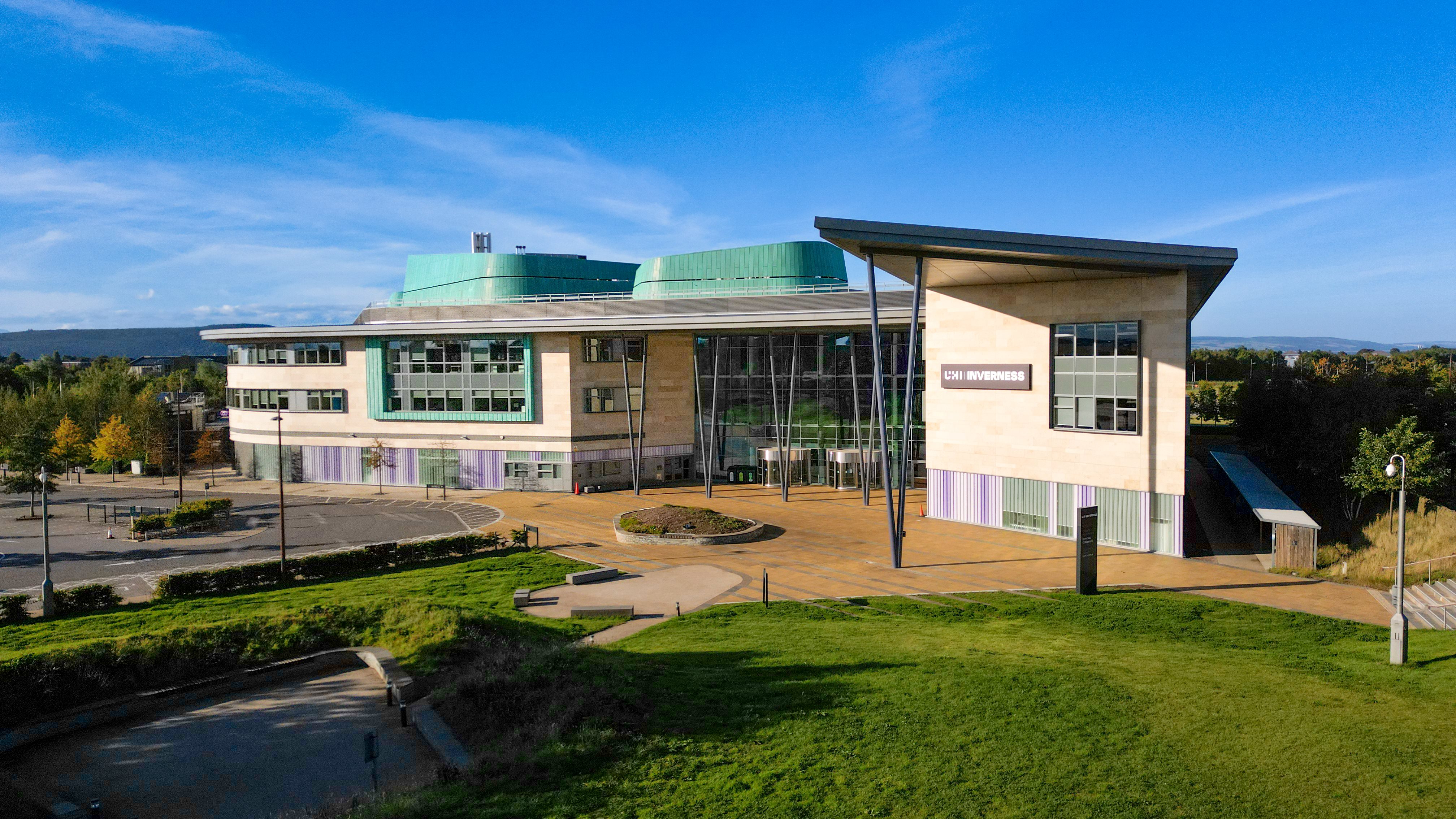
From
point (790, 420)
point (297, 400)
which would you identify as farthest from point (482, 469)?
point (790, 420)

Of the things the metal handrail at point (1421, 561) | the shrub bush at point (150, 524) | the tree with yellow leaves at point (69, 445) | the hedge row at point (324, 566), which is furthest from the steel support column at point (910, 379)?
the tree with yellow leaves at point (69, 445)

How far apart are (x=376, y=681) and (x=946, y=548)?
2211cm

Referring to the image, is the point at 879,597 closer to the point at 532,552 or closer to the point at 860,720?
the point at 860,720

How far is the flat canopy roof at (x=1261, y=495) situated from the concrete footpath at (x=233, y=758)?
2795 cm

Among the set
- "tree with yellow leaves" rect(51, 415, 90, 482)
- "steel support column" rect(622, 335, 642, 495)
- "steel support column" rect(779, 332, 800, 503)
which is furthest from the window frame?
"tree with yellow leaves" rect(51, 415, 90, 482)

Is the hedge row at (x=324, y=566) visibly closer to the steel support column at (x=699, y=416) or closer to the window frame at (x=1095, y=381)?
Result: the steel support column at (x=699, y=416)

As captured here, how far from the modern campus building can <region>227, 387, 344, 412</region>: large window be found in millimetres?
120

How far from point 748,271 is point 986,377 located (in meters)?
22.2

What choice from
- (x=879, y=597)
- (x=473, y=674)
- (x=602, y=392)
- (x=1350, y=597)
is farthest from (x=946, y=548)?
(x=602, y=392)

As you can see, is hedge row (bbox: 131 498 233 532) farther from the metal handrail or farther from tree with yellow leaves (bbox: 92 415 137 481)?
the metal handrail

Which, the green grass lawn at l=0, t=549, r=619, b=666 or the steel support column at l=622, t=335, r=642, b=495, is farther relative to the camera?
the steel support column at l=622, t=335, r=642, b=495

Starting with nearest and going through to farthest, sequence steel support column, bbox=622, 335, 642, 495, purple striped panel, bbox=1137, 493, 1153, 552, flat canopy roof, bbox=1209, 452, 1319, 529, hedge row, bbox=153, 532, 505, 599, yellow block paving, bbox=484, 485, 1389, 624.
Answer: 1. yellow block paving, bbox=484, 485, 1389, 624
2. hedge row, bbox=153, 532, 505, 599
3. flat canopy roof, bbox=1209, 452, 1319, 529
4. purple striped panel, bbox=1137, 493, 1153, 552
5. steel support column, bbox=622, 335, 642, 495

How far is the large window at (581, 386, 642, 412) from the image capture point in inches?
1976

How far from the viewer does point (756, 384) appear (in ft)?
172
